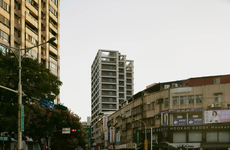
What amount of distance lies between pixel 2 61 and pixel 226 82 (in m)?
38.4

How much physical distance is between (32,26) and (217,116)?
42659 millimetres

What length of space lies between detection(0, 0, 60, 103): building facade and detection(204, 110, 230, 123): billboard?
33.7 metres

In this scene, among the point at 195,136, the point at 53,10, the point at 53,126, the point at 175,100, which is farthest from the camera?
the point at 53,10

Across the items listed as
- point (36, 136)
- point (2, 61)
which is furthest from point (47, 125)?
point (2, 61)

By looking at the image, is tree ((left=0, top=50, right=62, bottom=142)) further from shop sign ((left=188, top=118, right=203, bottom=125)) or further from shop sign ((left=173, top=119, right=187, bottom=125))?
shop sign ((left=188, top=118, right=203, bottom=125))

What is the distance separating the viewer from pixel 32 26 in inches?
2495

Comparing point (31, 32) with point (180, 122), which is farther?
point (31, 32)

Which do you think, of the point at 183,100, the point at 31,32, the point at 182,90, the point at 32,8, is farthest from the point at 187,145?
the point at 32,8

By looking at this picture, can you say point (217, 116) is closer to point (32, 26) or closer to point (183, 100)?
point (183, 100)

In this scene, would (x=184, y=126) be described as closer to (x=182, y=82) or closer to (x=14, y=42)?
(x=182, y=82)

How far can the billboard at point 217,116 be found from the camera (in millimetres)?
46709

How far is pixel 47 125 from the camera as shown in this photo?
145 ft

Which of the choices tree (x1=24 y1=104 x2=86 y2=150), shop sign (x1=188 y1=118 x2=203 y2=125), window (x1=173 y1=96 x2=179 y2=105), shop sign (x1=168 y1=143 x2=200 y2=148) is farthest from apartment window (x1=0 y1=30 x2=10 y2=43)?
shop sign (x1=188 y1=118 x2=203 y2=125)

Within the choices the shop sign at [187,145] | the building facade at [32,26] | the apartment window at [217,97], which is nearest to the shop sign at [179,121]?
the shop sign at [187,145]
